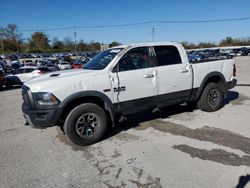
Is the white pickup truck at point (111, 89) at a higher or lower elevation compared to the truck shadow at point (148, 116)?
higher

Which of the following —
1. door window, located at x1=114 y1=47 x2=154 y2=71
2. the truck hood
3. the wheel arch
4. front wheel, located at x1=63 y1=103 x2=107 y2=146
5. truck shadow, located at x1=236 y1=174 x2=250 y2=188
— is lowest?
truck shadow, located at x1=236 y1=174 x2=250 y2=188

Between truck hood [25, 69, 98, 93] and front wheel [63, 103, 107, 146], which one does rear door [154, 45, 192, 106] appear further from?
truck hood [25, 69, 98, 93]

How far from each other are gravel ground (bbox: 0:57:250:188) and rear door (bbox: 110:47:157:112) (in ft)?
2.40

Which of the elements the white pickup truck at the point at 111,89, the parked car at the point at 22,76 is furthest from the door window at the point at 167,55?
the parked car at the point at 22,76

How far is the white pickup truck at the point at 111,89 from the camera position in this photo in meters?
4.35

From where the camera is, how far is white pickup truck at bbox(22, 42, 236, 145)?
4352 mm

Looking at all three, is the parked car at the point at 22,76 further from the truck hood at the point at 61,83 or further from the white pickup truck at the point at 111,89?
the truck hood at the point at 61,83

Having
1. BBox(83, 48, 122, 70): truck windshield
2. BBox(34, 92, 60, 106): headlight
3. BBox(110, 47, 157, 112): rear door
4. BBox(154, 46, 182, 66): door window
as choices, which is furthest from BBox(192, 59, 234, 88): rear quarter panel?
BBox(34, 92, 60, 106): headlight

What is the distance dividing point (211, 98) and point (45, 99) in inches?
178

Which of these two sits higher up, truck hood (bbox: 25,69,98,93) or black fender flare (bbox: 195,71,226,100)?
truck hood (bbox: 25,69,98,93)

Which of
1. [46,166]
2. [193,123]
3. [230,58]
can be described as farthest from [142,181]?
[230,58]

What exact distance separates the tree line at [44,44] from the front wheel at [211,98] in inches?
A: 3337

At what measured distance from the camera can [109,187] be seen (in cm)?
323

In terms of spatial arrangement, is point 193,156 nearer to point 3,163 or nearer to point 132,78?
point 132,78
